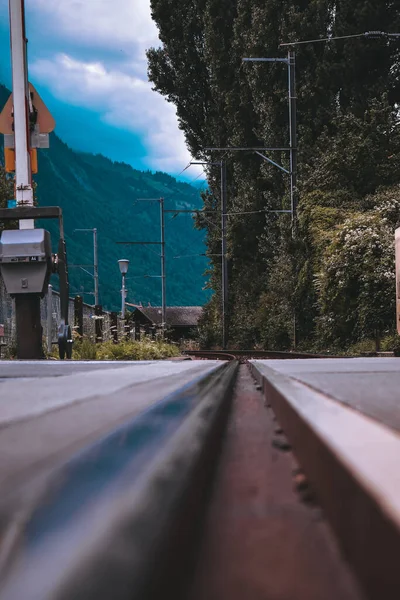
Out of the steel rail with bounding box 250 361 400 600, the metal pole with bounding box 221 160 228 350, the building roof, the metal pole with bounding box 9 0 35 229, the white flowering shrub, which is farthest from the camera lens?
the building roof

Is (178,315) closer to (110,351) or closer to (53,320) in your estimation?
(53,320)

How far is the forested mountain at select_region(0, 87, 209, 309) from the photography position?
141250mm

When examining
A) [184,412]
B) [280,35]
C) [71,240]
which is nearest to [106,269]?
[71,240]

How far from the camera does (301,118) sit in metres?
24.9

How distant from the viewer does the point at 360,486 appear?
33 cm

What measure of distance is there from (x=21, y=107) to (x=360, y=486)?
7109mm

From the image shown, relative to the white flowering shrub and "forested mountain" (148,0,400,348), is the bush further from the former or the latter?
"forested mountain" (148,0,400,348)

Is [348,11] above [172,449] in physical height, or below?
above

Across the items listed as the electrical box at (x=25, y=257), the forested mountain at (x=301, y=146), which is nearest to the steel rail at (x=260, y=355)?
the forested mountain at (x=301, y=146)

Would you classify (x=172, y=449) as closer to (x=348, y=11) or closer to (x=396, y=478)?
(x=396, y=478)

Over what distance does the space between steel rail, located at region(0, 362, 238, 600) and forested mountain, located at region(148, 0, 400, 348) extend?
1566 cm

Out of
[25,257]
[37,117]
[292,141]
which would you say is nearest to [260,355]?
[292,141]

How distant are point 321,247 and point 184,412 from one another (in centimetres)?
1865

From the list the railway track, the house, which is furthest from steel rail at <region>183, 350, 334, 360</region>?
the house
